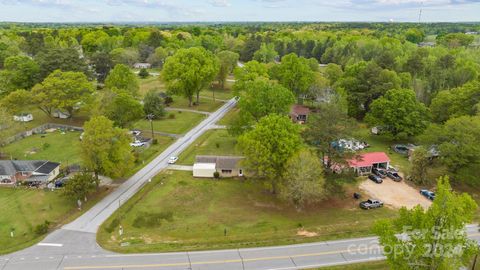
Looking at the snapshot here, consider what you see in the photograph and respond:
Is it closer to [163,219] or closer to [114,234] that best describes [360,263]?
[163,219]

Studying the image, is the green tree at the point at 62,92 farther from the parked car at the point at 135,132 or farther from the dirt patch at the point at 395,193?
the dirt patch at the point at 395,193

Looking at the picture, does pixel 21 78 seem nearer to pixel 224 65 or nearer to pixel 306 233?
pixel 224 65

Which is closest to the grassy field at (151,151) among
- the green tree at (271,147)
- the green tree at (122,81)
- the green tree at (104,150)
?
the green tree at (104,150)

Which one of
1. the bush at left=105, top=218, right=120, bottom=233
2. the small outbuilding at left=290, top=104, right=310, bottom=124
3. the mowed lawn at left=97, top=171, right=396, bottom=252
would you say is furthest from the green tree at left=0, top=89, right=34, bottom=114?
the small outbuilding at left=290, top=104, right=310, bottom=124

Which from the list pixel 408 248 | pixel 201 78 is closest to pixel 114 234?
pixel 408 248

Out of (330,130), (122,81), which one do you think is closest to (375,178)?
(330,130)
